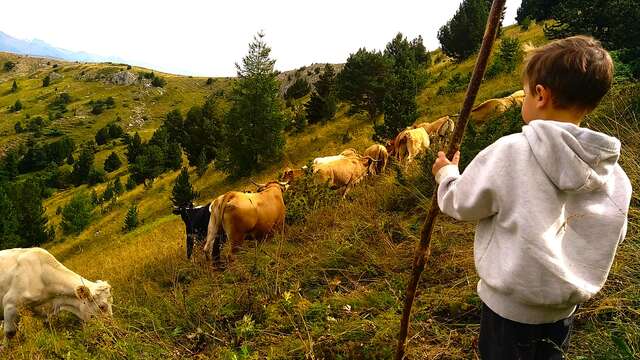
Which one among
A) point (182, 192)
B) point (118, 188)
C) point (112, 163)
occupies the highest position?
point (182, 192)

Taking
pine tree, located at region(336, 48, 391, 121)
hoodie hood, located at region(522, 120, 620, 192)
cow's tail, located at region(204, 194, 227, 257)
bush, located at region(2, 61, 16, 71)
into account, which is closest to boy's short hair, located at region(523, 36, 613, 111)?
hoodie hood, located at region(522, 120, 620, 192)

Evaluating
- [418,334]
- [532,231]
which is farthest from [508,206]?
[418,334]

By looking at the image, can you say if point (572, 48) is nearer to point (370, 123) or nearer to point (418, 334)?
point (418, 334)

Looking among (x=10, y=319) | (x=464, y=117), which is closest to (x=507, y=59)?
(x=10, y=319)

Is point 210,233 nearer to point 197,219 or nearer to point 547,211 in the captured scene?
point 197,219

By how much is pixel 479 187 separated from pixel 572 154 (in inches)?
13.1

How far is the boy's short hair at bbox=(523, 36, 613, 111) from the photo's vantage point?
5.36 feet

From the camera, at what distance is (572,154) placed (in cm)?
156

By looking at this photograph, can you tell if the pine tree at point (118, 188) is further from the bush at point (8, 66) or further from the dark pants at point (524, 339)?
the bush at point (8, 66)

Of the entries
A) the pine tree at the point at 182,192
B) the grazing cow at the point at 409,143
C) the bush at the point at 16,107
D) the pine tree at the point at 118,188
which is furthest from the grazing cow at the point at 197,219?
the bush at the point at 16,107

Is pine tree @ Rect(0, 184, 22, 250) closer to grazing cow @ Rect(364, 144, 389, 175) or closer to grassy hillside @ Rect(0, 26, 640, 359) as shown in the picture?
grazing cow @ Rect(364, 144, 389, 175)

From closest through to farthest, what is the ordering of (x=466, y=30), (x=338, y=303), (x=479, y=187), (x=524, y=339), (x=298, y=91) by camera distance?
1. (x=479, y=187)
2. (x=524, y=339)
3. (x=338, y=303)
4. (x=466, y=30)
5. (x=298, y=91)

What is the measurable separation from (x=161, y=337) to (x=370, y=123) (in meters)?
25.8

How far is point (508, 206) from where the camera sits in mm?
1693
